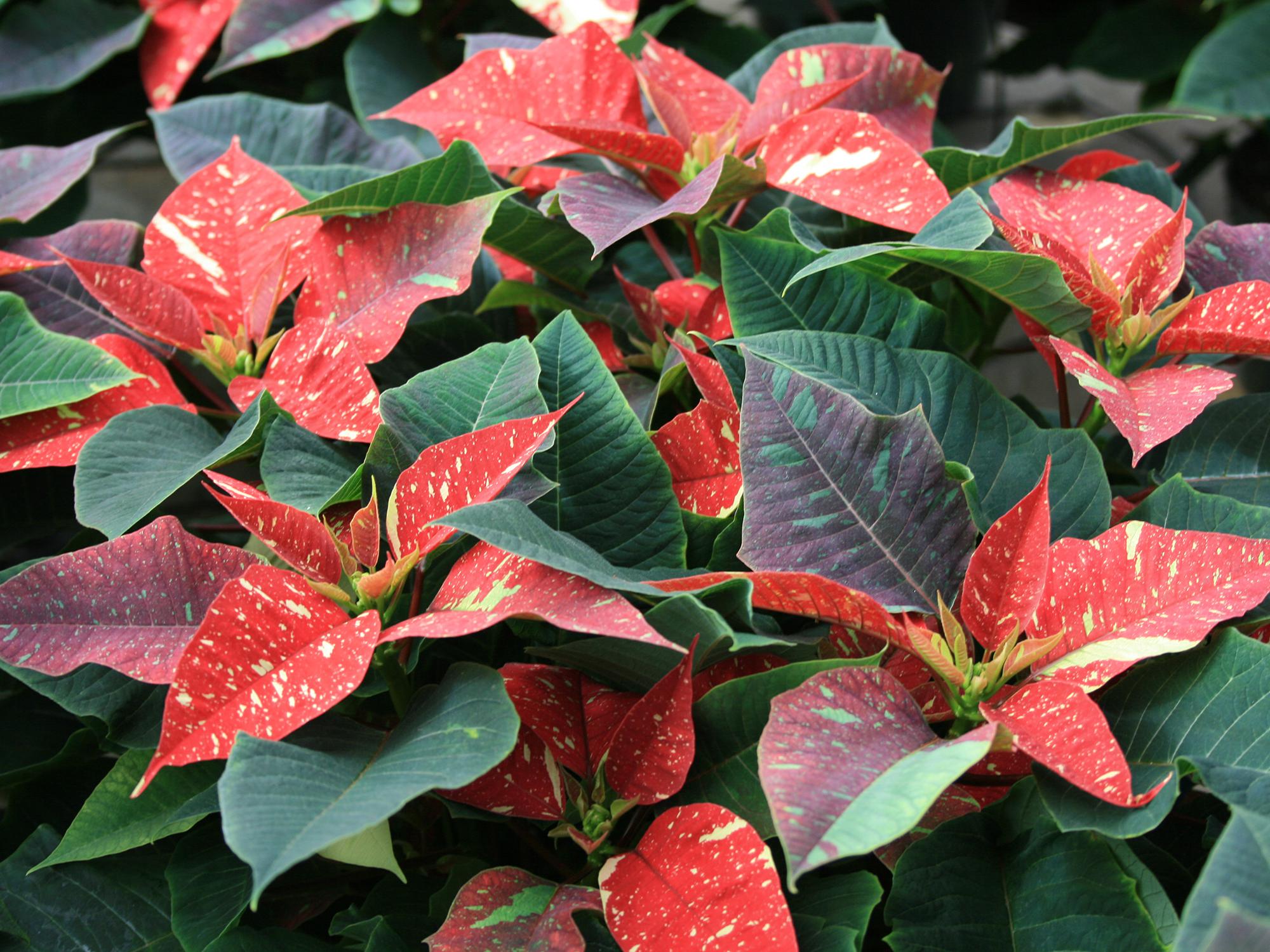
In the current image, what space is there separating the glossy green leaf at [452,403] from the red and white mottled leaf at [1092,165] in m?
0.36

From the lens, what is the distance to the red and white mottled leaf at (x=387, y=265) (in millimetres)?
506

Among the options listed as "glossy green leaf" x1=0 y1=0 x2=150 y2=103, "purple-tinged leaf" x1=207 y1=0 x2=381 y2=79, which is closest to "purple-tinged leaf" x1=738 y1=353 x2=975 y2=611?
"purple-tinged leaf" x1=207 y1=0 x2=381 y2=79

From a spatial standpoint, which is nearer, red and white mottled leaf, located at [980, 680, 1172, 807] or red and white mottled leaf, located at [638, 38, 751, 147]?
red and white mottled leaf, located at [980, 680, 1172, 807]

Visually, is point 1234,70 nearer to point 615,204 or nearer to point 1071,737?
point 615,204

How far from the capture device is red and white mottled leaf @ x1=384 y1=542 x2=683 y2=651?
0.34 meters

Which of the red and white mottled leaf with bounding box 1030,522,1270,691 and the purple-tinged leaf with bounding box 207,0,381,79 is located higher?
the purple-tinged leaf with bounding box 207,0,381,79

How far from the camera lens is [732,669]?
16.9 inches

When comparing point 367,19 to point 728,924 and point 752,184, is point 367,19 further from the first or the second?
point 728,924

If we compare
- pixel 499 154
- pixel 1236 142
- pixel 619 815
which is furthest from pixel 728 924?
pixel 1236 142

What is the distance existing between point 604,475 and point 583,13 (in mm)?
443

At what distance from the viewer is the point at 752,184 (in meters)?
0.56

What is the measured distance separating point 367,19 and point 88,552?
63 cm

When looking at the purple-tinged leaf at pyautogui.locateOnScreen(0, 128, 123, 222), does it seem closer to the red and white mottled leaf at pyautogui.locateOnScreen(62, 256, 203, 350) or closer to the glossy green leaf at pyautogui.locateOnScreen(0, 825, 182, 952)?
the red and white mottled leaf at pyautogui.locateOnScreen(62, 256, 203, 350)

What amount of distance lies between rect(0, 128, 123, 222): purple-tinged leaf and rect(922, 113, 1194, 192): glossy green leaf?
487 mm
